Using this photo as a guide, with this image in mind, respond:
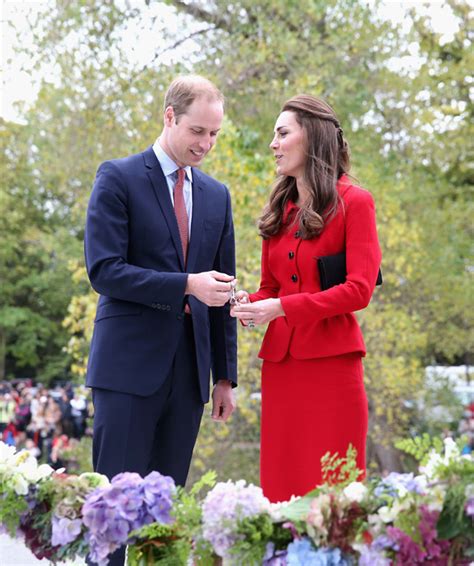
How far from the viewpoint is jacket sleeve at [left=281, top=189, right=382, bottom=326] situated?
12.6 feet

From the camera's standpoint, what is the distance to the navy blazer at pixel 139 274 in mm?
3869

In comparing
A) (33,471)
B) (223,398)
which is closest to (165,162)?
(223,398)

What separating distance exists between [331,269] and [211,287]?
0.53 m

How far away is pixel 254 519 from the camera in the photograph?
108 inches

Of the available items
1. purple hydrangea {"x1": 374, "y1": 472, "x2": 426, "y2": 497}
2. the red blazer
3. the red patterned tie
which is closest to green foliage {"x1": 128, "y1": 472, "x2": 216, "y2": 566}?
purple hydrangea {"x1": 374, "y1": 472, "x2": 426, "y2": 497}

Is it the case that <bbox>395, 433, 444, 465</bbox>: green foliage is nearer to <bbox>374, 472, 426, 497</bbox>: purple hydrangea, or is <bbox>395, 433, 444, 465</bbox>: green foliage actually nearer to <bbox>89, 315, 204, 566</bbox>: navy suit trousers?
<bbox>374, 472, 426, 497</bbox>: purple hydrangea

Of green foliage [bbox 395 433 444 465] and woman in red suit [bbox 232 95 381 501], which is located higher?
woman in red suit [bbox 232 95 381 501]

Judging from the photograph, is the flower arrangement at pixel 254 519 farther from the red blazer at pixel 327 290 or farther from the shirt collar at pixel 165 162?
the shirt collar at pixel 165 162

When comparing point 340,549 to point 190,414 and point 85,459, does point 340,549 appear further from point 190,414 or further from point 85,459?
point 85,459

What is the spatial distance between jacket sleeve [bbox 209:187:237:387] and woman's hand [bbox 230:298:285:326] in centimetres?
41

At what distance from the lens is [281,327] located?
4066mm

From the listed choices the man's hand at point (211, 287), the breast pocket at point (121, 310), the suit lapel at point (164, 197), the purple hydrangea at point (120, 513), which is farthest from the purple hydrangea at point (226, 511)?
the suit lapel at point (164, 197)

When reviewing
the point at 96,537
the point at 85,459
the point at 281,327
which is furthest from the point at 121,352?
the point at 85,459

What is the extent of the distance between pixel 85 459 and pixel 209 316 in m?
11.1
